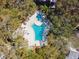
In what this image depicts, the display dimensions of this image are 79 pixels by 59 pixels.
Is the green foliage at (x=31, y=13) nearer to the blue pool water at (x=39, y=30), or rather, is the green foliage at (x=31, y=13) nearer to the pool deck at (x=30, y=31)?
the pool deck at (x=30, y=31)

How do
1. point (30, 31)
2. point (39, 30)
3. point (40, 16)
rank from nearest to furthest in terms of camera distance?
point (30, 31) < point (39, 30) < point (40, 16)

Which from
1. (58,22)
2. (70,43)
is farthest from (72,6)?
(70,43)

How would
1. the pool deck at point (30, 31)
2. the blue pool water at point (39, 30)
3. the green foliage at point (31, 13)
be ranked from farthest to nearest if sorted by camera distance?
the blue pool water at point (39, 30)
the pool deck at point (30, 31)
the green foliage at point (31, 13)

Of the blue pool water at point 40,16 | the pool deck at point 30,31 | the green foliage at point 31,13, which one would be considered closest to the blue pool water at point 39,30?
the pool deck at point 30,31

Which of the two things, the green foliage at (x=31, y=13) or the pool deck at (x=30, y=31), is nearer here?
the green foliage at (x=31, y=13)

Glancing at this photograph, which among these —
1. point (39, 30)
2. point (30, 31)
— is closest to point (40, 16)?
point (39, 30)

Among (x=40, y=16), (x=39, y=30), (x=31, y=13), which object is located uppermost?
(x=31, y=13)

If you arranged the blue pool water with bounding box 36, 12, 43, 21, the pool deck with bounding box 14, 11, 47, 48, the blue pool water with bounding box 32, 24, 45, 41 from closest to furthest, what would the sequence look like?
the pool deck with bounding box 14, 11, 47, 48 < the blue pool water with bounding box 32, 24, 45, 41 < the blue pool water with bounding box 36, 12, 43, 21

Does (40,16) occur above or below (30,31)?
above

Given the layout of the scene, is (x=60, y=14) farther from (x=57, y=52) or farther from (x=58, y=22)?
(x=57, y=52)

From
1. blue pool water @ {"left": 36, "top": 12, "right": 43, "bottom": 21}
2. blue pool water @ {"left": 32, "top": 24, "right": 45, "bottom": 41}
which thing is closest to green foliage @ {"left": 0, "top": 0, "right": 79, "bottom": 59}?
blue pool water @ {"left": 36, "top": 12, "right": 43, "bottom": 21}

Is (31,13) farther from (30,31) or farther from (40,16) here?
(30,31)

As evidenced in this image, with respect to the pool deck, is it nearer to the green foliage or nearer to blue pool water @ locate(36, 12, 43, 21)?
blue pool water @ locate(36, 12, 43, 21)
